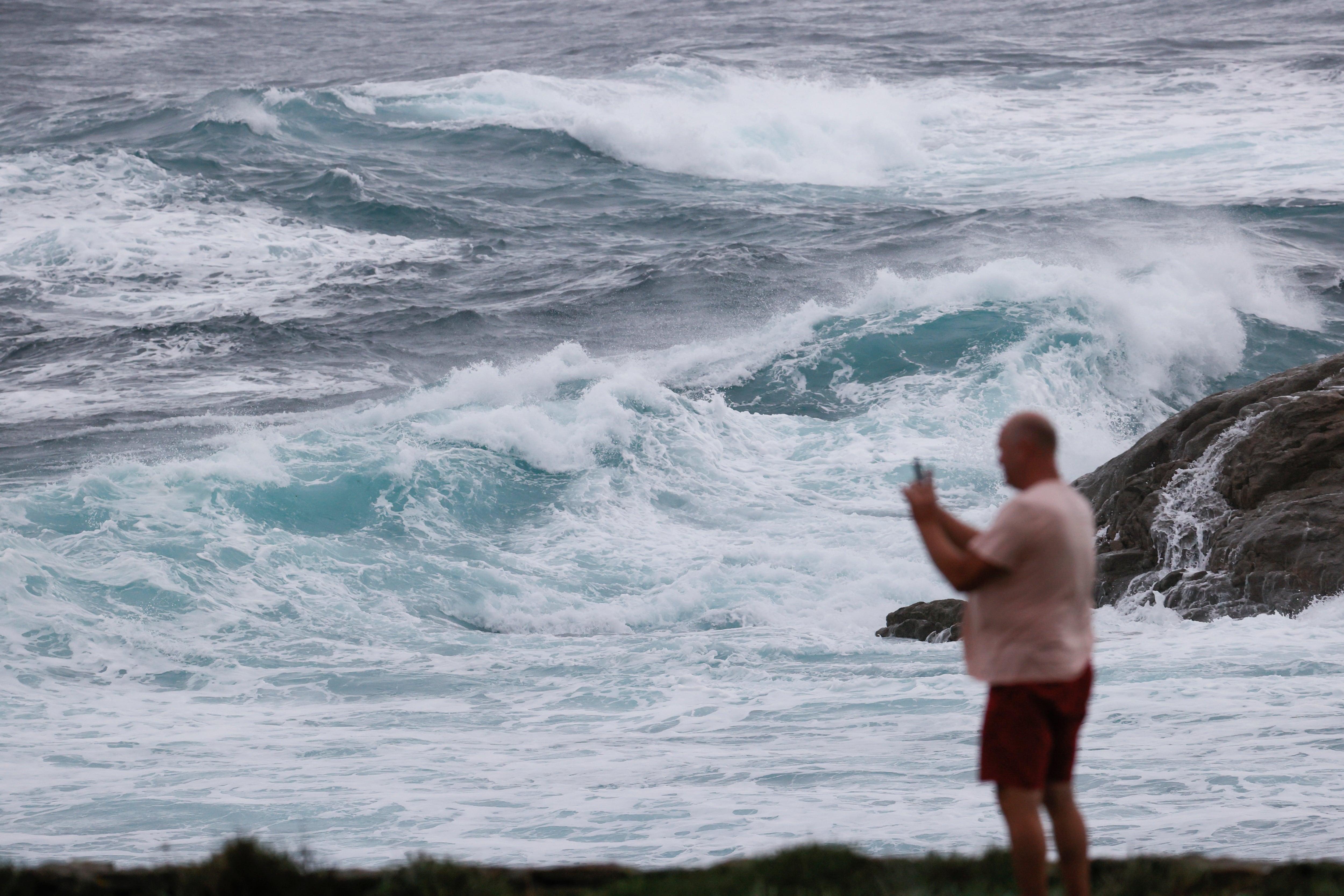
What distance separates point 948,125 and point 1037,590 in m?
29.4

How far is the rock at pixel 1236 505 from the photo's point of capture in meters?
7.88

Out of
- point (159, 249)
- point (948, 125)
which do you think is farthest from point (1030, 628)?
point (948, 125)

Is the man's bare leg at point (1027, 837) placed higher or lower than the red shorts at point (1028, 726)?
lower

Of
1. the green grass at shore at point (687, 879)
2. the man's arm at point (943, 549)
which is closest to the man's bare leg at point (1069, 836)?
the green grass at shore at point (687, 879)

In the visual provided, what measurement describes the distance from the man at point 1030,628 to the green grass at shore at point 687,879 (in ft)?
1.59

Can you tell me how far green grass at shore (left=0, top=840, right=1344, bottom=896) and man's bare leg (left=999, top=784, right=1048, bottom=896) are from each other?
16.6 inches

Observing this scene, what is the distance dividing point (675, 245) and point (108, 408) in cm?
1003

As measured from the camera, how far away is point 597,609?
33.2 ft

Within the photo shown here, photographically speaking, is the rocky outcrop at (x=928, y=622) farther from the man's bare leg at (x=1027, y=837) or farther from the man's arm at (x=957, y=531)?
the man's arm at (x=957, y=531)

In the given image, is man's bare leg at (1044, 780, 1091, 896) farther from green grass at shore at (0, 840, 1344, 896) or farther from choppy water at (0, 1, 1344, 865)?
choppy water at (0, 1, 1344, 865)

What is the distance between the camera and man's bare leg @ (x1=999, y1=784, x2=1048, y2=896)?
319 cm

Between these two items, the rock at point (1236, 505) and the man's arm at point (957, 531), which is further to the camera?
the rock at point (1236, 505)

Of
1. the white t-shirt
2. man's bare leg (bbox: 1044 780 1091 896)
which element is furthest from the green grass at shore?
the white t-shirt

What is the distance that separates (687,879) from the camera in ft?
12.8
